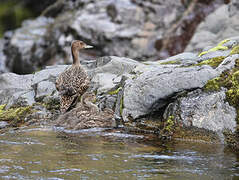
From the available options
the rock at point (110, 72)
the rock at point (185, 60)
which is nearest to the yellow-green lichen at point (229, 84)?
the rock at point (185, 60)

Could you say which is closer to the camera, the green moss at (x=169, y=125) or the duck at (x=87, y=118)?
the green moss at (x=169, y=125)

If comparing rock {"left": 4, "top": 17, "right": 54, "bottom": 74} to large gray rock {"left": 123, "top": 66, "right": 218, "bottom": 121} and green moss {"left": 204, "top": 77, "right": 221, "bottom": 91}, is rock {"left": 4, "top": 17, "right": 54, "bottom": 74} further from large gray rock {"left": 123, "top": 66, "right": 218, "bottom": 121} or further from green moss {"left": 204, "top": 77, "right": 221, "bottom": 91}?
→ green moss {"left": 204, "top": 77, "right": 221, "bottom": 91}

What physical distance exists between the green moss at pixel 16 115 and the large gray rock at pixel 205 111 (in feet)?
11.0

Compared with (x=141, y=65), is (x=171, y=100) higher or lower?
lower

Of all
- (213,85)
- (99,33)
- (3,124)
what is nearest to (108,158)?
(213,85)

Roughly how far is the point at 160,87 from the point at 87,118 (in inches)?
59.9

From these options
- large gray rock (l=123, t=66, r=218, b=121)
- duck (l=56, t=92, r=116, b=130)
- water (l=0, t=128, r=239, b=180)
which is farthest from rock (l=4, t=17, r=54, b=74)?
water (l=0, t=128, r=239, b=180)

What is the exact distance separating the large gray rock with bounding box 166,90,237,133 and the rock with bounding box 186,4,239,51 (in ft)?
31.2

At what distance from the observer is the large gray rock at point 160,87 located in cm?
753

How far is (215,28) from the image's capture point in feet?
59.1

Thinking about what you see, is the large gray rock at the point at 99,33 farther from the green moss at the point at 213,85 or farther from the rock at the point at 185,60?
the green moss at the point at 213,85

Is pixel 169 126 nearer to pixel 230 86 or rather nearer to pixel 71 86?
pixel 230 86

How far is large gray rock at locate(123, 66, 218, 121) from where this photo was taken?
7527 mm

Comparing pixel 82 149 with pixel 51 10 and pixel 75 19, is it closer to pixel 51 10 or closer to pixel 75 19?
pixel 75 19
